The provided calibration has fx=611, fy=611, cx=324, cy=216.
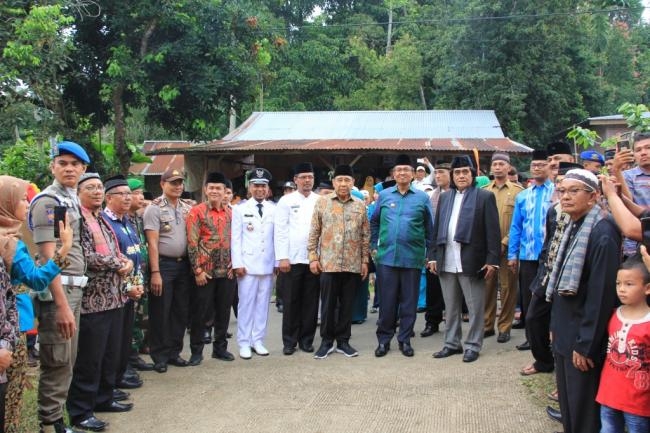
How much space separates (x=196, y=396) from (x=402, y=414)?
1.76 meters

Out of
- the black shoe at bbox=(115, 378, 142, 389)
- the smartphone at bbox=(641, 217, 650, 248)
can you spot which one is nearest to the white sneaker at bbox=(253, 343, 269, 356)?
the black shoe at bbox=(115, 378, 142, 389)

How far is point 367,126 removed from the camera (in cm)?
1933

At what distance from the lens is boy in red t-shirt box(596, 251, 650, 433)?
3.29 m

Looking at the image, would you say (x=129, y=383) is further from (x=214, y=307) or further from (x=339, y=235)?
(x=339, y=235)

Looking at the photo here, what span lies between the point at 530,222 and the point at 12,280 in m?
4.84

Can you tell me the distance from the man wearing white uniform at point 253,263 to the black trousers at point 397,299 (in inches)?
48.5

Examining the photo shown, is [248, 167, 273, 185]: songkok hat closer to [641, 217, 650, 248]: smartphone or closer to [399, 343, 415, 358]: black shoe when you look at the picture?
[399, 343, 415, 358]: black shoe

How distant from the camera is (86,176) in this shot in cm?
465

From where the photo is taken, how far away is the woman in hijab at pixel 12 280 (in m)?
3.20

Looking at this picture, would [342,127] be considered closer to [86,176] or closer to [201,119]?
[201,119]

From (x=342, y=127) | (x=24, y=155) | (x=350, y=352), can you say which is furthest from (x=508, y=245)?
(x=342, y=127)

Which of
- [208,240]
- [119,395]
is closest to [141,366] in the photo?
[119,395]

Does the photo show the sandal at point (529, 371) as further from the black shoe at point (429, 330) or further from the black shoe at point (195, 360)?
the black shoe at point (195, 360)

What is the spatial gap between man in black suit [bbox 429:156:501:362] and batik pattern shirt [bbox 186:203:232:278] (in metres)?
2.17
